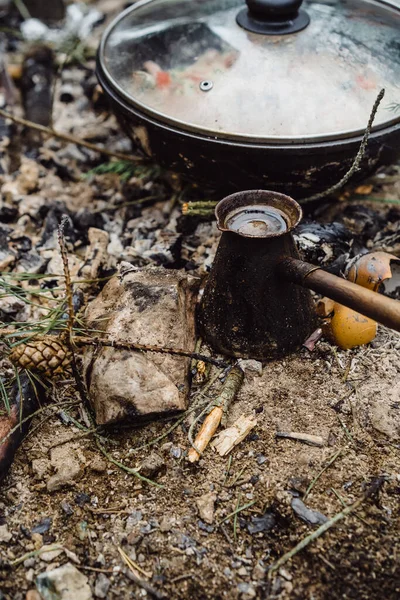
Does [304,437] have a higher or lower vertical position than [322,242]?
lower

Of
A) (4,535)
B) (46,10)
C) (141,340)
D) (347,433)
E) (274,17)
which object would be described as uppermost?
(274,17)

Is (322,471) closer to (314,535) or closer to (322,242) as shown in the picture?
(314,535)

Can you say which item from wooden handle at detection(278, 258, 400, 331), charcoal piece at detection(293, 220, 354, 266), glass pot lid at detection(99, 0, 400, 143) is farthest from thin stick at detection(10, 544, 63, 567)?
glass pot lid at detection(99, 0, 400, 143)

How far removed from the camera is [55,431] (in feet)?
6.95

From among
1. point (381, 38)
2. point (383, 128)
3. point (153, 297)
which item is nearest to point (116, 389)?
point (153, 297)

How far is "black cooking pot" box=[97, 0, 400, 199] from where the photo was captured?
7.54 feet

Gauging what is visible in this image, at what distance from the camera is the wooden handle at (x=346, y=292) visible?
167 cm

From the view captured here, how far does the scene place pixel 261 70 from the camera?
243 cm

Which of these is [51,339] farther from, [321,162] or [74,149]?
[74,149]

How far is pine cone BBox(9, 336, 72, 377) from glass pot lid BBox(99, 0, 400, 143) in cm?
108

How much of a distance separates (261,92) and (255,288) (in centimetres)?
92

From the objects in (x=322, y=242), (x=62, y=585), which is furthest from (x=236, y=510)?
(x=322, y=242)

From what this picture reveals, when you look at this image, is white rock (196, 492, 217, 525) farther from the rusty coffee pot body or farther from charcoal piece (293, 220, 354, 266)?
charcoal piece (293, 220, 354, 266)

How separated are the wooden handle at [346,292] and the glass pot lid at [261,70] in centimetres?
63
